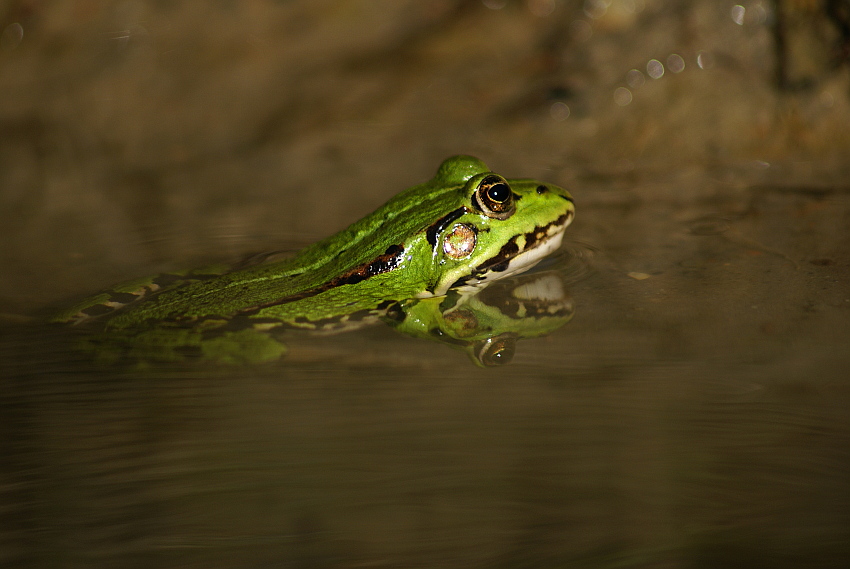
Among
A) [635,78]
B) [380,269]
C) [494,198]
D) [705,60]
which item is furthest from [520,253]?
[705,60]

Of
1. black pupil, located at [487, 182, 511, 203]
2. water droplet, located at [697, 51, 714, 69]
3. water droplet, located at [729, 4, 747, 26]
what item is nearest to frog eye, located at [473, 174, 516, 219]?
black pupil, located at [487, 182, 511, 203]

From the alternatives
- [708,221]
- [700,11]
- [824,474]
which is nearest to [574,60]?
[700,11]

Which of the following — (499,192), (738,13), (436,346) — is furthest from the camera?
(738,13)

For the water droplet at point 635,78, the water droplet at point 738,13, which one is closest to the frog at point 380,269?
the water droplet at point 635,78

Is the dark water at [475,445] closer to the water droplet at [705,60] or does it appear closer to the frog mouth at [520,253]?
the frog mouth at [520,253]

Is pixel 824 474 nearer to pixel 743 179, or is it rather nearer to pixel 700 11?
pixel 743 179

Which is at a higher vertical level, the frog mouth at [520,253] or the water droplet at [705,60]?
the water droplet at [705,60]

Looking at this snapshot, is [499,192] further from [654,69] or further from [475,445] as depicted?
[654,69]
